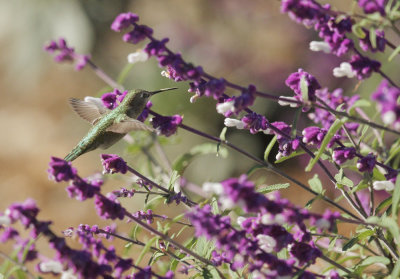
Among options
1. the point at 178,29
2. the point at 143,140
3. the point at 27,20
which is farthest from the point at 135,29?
the point at 27,20

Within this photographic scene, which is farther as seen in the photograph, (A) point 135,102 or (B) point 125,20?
(A) point 135,102

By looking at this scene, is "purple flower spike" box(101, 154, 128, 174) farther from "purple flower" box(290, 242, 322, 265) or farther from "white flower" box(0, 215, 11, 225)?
"purple flower" box(290, 242, 322, 265)

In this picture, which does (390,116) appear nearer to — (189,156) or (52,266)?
(52,266)

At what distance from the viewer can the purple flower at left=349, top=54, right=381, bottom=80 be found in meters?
1.39

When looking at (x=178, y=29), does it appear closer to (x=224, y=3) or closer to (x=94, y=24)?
(x=224, y=3)

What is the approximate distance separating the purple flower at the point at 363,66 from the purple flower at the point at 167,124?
0.52m

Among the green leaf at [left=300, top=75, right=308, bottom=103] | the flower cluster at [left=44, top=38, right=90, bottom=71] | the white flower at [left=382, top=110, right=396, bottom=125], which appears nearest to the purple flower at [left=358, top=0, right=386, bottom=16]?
the green leaf at [left=300, top=75, right=308, bottom=103]

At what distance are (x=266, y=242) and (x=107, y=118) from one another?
1.00m

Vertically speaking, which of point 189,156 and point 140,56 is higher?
point 189,156

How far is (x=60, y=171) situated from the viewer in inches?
50.4

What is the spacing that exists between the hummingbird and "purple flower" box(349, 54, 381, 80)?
733 mm

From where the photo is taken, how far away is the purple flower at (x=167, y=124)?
1.60 meters

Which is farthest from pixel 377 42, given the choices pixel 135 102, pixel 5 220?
pixel 5 220

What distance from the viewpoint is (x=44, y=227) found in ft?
4.10
